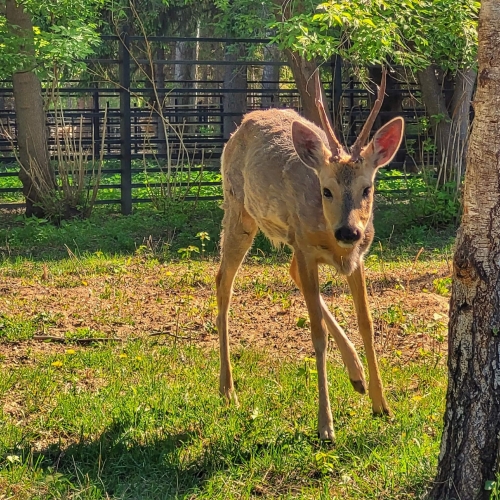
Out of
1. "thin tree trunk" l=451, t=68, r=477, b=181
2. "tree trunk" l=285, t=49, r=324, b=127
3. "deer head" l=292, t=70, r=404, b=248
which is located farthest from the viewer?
"thin tree trunk" l=451, t=68, r=477, b=181

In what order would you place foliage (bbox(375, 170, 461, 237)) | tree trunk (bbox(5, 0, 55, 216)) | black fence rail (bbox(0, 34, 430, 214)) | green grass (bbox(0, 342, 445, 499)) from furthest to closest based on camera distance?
1. black fence rail (bbox(0, 34, 430, 214))
2. tree trunk (bbox(5, 0, 55, 216))
3. foliage (bbox(375, 170, 461, 237))
4. green grass (bbox(0, 342, 445, 499))

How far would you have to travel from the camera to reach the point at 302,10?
12.2 metres

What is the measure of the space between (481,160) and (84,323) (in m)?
4.35

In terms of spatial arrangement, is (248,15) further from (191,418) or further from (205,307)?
(191,418)

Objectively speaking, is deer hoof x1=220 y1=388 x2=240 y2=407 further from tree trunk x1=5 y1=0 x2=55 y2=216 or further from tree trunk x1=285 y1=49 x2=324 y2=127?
tree trunk x1=5 y1=0 x2=55 y2=216

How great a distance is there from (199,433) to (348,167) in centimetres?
174

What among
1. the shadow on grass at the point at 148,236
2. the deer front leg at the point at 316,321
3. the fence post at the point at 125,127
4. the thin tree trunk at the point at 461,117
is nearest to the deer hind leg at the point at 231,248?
the deer front leg at the point at 316,321

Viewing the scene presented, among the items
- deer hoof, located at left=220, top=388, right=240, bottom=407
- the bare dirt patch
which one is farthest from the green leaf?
the bare dirt patch

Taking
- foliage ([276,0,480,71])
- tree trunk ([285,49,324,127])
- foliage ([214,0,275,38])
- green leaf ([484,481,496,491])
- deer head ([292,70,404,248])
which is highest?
foliage ([214,0,275,38])

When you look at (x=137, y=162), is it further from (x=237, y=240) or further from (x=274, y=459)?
(x=274, y=459)

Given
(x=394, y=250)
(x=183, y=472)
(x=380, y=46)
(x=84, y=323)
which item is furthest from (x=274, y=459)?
(x=394, y=250)

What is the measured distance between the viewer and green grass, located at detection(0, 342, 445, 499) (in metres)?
4.09

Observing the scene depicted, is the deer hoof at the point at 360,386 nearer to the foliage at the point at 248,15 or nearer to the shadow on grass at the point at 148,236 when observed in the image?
the shadow on grass at the point at 148,236

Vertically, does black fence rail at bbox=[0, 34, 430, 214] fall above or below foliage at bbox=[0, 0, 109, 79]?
below
